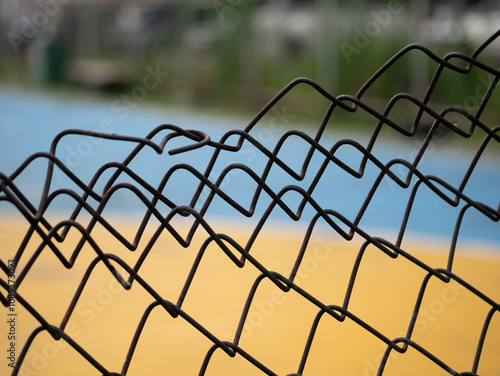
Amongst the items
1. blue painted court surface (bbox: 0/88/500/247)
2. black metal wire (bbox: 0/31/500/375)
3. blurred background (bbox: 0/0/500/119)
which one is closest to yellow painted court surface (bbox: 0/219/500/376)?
blue painted court surface (bbox: 0/88/500/247)

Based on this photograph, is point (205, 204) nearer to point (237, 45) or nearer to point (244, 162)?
point (244, 162)

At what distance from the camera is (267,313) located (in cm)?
227

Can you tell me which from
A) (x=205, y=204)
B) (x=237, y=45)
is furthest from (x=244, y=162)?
(x=205, y=204)

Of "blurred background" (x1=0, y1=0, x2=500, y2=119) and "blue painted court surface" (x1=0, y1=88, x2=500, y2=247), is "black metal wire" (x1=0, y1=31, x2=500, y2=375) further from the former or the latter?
"blurred background" (x1=0, y1=0, x2=500, y2=119)

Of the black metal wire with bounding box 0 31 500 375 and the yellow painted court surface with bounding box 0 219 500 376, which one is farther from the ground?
the yellow painted court surface with bounding box 0 219 500 376

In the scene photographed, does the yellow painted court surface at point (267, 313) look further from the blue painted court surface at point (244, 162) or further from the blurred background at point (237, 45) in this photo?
the blurred background at point (237, 45)

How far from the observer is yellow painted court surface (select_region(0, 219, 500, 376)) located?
191 cm

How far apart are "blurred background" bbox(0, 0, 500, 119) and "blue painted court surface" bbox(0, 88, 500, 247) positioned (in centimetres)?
81

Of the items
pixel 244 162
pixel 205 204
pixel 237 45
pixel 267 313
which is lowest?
pixel 205 204

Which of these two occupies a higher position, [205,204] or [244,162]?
[244,162]

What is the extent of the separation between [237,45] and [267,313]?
21.1ft

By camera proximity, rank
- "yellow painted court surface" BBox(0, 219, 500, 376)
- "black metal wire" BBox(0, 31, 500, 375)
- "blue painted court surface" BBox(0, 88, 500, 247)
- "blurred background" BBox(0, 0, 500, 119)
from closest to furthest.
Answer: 1. "black metal wire" BBox(0, 31, 500, 375)
2. "yellow painted court surface" BBox(0, 219, 500, 376)
3. "blue painted court surface" BBox(0, 88, 500, 247)
4. "blurred background" BBox(0, 0, 500, 119)

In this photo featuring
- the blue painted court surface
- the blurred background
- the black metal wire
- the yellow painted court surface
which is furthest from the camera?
the blurred background

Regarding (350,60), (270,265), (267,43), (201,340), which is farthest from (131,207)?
(267,43)
